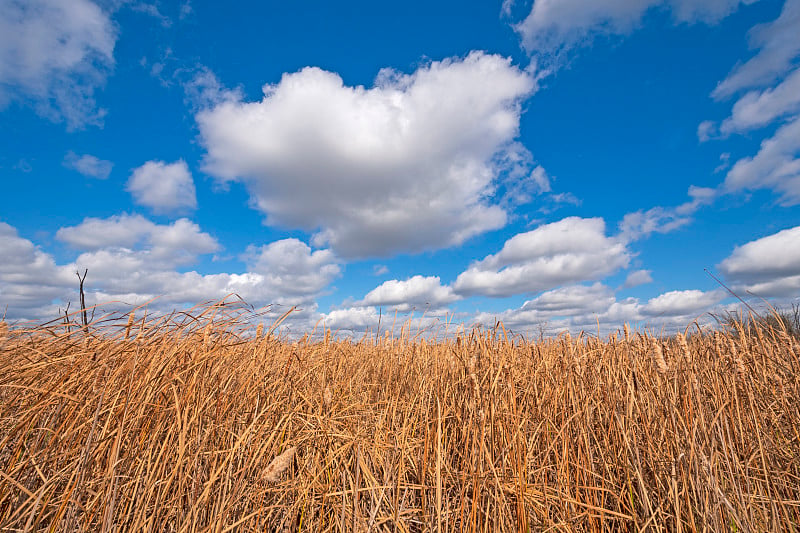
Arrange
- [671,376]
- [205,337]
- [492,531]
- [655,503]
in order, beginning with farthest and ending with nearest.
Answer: [671,376] < [205,337] < [655,503] < [492,531]

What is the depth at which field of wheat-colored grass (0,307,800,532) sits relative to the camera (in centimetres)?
239

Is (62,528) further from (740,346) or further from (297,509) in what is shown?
(740,346)

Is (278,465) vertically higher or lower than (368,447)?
higher

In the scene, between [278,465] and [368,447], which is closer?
[278,465]

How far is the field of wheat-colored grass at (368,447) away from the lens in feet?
7.85

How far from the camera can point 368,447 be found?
3230mm

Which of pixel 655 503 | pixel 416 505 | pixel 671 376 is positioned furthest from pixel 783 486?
pixel 416 505

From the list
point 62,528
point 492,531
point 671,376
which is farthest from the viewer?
point 671,376

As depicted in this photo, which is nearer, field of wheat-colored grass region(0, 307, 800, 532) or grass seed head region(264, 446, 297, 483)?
grass seed head region(264, 446, 297, 483)

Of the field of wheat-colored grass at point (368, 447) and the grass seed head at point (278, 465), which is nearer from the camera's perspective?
the grass seed head at point (278, 465)

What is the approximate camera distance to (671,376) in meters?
3.82

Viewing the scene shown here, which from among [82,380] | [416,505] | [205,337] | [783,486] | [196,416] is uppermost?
[205,337]

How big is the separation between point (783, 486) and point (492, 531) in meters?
2.10

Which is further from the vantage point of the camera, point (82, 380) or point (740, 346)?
point (740, 346)
